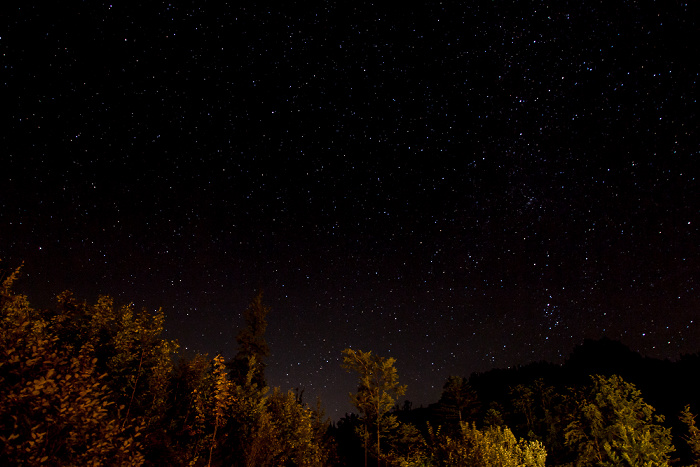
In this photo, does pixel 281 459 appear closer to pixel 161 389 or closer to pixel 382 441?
pixel 161 389

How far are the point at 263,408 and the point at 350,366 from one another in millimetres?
17640

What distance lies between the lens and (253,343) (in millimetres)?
42031

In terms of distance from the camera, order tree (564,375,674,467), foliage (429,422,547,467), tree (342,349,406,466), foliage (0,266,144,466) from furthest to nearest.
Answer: tree (342,349,406,466), tree (564,375,674,467), foliage (429,422,547,467), foliage (0,266,144,466)

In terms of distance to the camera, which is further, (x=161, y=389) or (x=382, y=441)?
(x=382, y=441)

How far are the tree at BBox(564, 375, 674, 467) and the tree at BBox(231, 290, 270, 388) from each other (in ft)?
97.3

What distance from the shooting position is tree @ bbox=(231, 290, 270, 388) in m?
39.7

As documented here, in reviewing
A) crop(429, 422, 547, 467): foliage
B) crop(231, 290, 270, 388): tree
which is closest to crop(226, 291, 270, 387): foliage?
crop(231, 290, 270, 388): tree

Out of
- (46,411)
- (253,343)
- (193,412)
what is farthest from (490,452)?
(253,343)

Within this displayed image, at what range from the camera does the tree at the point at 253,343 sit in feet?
130

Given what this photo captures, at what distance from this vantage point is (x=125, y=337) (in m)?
23.9

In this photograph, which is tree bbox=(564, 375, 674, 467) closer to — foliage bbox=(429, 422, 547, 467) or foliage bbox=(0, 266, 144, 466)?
foliage bbox=(429, 422, 547, 467)

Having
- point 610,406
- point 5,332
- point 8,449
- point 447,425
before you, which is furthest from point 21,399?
point 447,425

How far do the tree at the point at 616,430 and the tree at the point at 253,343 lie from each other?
29.7 meters

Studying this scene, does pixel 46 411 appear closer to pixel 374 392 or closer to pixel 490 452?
pixel 490 452
